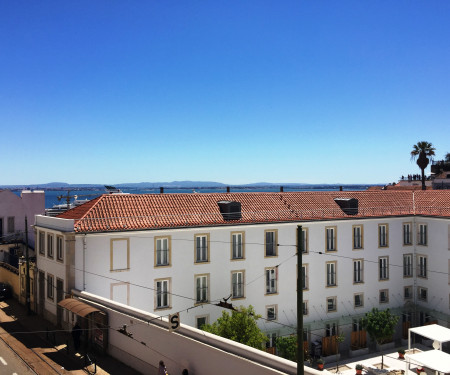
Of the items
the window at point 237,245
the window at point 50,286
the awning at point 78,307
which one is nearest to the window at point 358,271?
the window at point 237,245

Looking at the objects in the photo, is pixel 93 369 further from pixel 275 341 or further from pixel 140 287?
pixel 275 341

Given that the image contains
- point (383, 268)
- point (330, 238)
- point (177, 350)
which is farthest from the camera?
point (383, 268)

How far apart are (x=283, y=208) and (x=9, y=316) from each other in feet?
85.5

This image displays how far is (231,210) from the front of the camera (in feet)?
131

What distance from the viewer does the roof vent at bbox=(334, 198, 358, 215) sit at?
45.5 m

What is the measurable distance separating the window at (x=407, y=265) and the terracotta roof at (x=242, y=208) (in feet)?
15.7

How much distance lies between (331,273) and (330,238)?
3.46 m

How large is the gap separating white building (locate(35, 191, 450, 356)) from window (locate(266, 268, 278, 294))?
0.30 ft

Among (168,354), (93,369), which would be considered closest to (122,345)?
(93,369)

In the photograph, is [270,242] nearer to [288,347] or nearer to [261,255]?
[261,255]

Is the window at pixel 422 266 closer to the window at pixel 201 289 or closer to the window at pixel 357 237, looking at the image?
the window at pixel 357 237

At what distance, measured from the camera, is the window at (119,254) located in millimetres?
33750

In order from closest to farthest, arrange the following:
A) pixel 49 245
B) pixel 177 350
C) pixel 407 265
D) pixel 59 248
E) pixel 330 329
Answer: pixel 177 350 → pixel 59 248 → pixel 49 245 → pixel 330 329 → pixel 407 265

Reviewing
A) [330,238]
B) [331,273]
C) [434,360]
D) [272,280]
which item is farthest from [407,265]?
[434,360]
